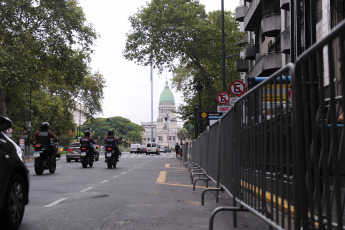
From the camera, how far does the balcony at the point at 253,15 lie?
30.9m

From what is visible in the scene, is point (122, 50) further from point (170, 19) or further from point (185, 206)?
point (185, 206)

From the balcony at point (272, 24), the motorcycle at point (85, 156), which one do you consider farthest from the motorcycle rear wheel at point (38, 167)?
the balcony at point (272, 24)

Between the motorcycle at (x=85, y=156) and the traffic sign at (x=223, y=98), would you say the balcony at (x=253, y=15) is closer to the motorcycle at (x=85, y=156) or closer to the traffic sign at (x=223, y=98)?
the traffic sign at (x=223, y=98)

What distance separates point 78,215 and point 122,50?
1228 inches

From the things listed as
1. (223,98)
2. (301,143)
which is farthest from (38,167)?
(301,143)

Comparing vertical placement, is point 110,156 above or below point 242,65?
below

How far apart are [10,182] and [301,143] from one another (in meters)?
3.40

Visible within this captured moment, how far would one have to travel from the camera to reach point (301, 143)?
3.51 m

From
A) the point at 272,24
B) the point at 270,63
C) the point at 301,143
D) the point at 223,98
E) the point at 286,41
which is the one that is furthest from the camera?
the point at 272,24

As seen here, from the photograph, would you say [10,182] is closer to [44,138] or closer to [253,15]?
[44,138]

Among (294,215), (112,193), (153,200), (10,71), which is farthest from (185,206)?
(10,71)

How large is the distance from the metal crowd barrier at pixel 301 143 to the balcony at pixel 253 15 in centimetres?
2638

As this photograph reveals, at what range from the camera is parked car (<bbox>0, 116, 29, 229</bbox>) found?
17.4 ft

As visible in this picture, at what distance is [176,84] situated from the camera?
6031 cm
